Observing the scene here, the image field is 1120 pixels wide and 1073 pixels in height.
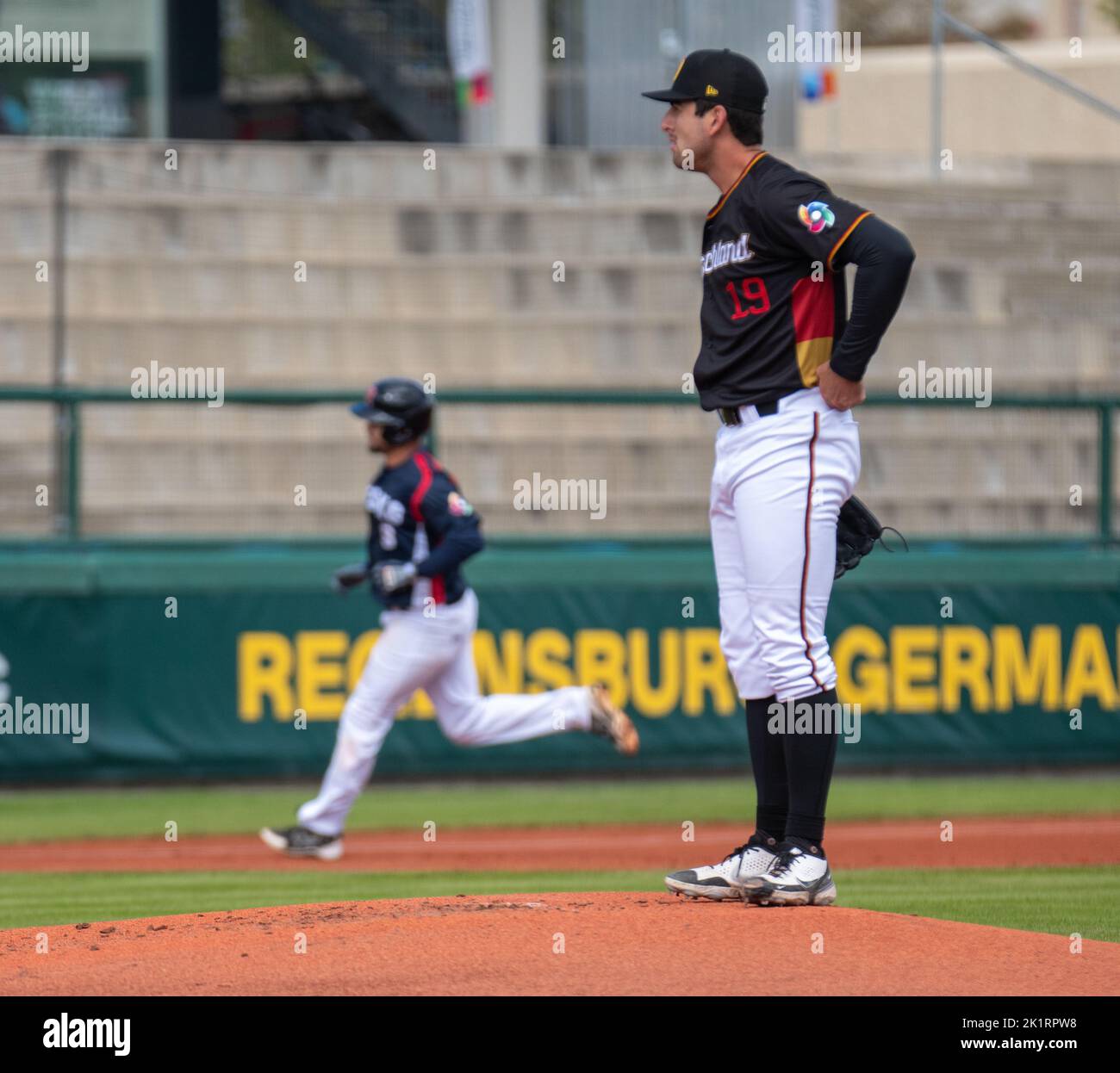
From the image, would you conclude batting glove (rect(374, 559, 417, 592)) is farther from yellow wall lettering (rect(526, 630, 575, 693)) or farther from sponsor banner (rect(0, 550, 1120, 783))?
yellow wall lettering (rect(526, 630, 575, 693))

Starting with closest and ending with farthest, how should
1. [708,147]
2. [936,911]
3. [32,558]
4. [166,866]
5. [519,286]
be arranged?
[708,147]
[936,911]
[166,866]
[32,558]
[519,286]

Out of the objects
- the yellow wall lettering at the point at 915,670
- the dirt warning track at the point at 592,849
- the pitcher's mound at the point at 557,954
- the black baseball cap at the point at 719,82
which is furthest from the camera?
the yellow wall lettering at the point at 915,670

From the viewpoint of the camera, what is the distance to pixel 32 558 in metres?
10.8

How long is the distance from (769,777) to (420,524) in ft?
11.2

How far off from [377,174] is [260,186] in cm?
104

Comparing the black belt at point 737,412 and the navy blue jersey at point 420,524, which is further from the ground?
the black belt at point 737,412

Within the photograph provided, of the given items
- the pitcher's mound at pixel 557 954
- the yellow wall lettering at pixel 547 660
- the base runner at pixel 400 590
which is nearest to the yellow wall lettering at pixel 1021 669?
the yellow wall lettering at pixel 547 660

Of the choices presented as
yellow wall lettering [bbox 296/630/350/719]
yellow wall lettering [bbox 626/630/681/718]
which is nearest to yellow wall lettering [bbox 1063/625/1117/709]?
yellow wall lettering [bbox 626/630/681/718]

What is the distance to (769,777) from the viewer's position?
5.27 meters

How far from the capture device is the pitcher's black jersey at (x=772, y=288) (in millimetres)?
4984

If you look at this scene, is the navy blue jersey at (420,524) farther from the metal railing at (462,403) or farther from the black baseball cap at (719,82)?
the black baseball cap at (719,82)

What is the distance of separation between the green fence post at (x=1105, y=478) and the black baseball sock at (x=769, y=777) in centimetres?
694
